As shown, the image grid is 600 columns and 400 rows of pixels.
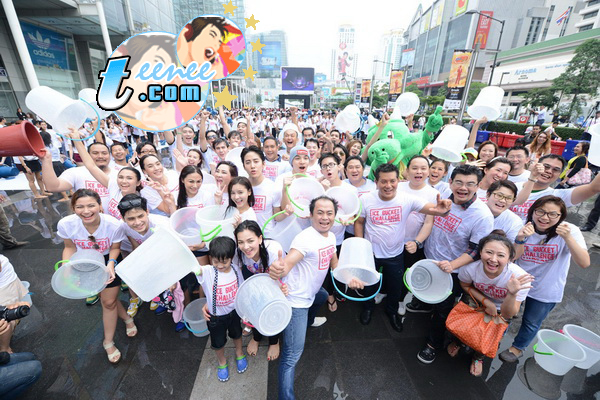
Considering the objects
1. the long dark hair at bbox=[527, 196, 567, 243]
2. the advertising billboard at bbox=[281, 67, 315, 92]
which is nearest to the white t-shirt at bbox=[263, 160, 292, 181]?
the long dark hair at bbox=[527, 196, 567, 243]

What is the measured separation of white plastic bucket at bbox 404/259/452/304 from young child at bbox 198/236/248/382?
1584 millimetres

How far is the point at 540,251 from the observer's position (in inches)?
97.5

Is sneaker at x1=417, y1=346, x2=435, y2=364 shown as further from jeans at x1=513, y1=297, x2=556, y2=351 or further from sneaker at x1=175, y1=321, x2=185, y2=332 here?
sneaker at x1=175, y1=321, x2=185, y2=332

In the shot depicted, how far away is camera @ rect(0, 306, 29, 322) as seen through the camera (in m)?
1.90

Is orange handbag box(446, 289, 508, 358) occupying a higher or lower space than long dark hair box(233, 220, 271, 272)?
lower

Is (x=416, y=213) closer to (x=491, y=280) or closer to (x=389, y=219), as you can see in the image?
(x=389, y=219)

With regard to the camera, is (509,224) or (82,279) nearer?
(82,279)

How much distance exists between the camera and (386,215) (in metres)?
2.84

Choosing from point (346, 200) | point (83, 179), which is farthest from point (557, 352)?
point (83, 179)

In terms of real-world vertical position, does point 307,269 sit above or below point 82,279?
above

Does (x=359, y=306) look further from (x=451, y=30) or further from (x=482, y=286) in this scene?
→ (x=451, y=30)

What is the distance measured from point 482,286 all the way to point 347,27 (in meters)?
179

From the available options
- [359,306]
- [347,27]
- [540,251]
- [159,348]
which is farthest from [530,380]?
[347,27]

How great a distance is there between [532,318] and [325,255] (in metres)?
2.15
